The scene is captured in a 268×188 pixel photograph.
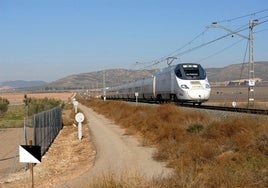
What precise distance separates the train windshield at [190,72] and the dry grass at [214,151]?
11.5m

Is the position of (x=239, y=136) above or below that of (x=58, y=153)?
above

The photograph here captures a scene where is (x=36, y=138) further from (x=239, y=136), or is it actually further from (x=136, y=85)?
(x=136, y=85)

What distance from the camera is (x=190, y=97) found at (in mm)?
38094

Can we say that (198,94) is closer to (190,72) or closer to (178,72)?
(190,72)

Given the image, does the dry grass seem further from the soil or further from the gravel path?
the soil

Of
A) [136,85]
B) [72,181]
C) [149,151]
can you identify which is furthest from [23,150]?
[136,85]

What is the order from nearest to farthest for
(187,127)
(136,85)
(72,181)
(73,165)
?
(72,181), (73,165), (187,127), (136,85)

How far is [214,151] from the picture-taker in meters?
16.4

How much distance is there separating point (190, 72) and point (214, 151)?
23.0 metres

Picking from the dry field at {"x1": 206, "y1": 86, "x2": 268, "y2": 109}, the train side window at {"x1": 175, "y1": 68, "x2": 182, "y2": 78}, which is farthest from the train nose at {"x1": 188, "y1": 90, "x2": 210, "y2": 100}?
the dry field at {"x1": 206, "y1": 86, "x2": 268, "y2": 109}

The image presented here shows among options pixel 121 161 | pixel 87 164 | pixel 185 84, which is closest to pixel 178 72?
pixel 185 84

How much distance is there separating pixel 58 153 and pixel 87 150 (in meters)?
2.08

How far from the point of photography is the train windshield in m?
38.6

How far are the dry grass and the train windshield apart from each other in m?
11.5
